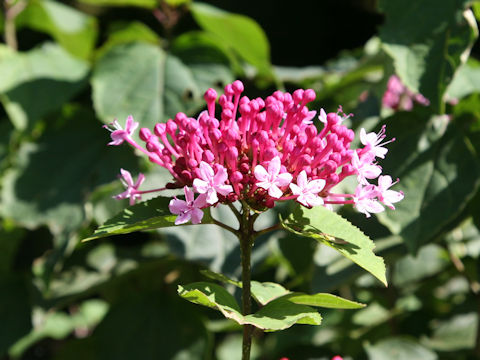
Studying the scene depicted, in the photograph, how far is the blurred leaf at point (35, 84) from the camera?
6.33ft

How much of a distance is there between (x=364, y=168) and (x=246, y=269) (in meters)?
0.23

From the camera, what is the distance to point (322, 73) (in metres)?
2.08

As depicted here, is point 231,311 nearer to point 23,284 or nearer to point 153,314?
point 153,314

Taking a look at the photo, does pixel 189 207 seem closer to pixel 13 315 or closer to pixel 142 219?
pixel 142 219

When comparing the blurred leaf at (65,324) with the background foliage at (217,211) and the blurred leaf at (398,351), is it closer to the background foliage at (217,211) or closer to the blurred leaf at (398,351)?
the background foliage at (217,211)

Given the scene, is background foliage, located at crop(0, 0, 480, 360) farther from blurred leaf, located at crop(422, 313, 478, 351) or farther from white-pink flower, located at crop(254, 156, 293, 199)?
white-pink flower, located at crop(254, 156, 293, 199)

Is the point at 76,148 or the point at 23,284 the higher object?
the point at 76,148

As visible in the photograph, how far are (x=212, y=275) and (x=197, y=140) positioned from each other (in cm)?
20

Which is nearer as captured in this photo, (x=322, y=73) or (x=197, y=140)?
(x=197, y=140)

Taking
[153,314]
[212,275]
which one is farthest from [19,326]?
[212,275]

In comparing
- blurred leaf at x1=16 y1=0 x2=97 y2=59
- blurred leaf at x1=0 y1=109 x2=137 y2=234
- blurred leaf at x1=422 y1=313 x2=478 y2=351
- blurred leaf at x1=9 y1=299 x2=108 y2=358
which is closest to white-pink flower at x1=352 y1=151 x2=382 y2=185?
blurred leaf at x1=0 y1=109 x2=137 y2=234

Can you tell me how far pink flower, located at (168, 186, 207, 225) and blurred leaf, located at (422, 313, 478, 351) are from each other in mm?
1288

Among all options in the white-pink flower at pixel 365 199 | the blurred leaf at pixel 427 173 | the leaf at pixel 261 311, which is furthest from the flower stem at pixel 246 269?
the blurred leaf at pixel 427 173

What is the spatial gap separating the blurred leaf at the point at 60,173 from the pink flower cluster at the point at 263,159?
3.00 ft
